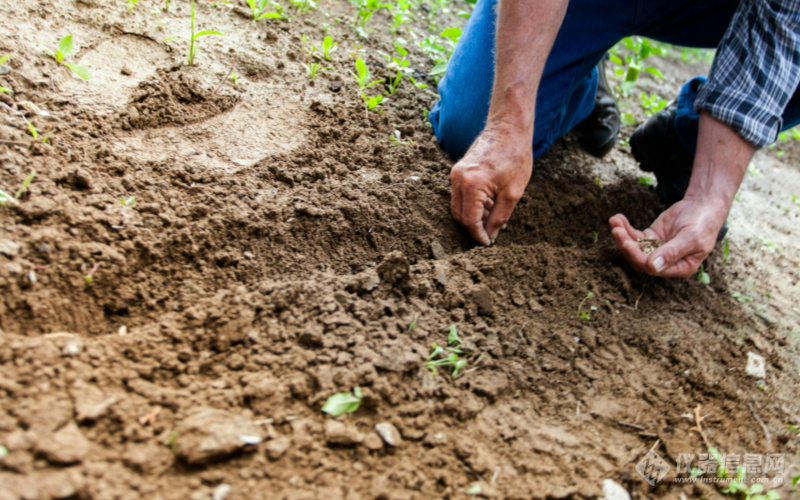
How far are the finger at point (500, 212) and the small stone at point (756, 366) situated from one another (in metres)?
0.96

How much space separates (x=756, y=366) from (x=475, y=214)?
3.66 ft

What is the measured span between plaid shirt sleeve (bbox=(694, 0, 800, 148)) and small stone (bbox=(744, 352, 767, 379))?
80 cm

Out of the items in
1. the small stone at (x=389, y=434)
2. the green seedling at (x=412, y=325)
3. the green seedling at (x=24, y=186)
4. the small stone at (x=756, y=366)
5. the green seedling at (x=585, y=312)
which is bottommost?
the small stone at (x=389, y=434)

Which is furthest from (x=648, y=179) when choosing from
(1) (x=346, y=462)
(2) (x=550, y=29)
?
(1) (x=346, y=462)

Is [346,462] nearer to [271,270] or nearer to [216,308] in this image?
[216,308]

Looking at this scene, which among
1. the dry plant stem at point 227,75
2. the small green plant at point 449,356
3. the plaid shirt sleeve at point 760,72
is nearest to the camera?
the small green plant at point 449,356

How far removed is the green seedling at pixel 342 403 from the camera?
44.2 inches

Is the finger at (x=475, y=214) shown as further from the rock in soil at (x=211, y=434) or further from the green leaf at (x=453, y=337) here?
the rock in soil at (x=211, y=434)

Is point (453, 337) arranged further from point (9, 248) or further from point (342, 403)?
point (9, 248)

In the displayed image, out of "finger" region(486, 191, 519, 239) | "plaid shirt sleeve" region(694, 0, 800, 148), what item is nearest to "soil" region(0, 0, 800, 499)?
"finger" region(486, 191, 519, 239)

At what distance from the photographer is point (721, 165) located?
1869mm

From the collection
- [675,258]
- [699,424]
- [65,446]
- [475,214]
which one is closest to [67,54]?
[65,446]

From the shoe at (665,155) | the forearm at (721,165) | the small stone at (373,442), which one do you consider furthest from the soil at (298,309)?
the forearm at (721,165)

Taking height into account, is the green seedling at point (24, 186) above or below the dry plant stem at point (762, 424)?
Answer: above
